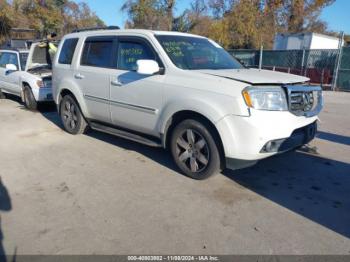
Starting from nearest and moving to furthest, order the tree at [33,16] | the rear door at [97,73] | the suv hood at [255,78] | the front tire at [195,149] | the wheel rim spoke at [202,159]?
the suv hood at [255,78], the front tire at [195,149], the wheel rim spoke at [202,159], the rear door at [97,73], the tree at [33,16]

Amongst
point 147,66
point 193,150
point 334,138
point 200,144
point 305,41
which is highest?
point 305,41

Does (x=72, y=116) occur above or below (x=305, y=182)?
above

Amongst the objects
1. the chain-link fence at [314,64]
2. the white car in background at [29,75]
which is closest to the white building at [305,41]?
the chain-link fence at [314,64]

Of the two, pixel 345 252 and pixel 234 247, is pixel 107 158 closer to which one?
pixel 234 247

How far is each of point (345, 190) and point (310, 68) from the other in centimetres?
1347

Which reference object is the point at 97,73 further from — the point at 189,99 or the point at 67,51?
the point at 189,99

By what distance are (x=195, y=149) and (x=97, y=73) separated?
7.45 ft

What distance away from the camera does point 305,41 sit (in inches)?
805

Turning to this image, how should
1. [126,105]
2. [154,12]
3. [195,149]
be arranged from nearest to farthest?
1. [195,149]
2. [126,105]
3. [154,12]

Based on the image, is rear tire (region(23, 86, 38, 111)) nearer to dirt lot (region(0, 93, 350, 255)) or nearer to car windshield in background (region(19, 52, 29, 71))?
car windshield in background (region(19, 52, 29, 71))

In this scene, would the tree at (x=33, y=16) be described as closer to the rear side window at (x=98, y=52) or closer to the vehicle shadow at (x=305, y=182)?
the rear side window at (x=98, y=52)

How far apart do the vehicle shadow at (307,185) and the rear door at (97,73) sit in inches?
92.0

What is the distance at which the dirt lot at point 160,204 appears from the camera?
2971 mm

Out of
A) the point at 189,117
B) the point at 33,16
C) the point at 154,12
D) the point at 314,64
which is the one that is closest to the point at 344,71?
the point at 314,64
